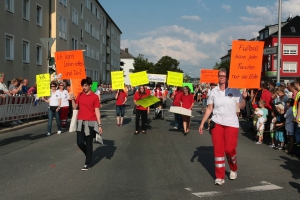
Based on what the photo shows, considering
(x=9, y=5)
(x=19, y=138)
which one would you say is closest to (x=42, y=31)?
(x=9, y=5)

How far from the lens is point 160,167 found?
8109mm

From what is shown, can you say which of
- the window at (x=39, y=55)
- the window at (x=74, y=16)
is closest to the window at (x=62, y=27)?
the window at (x=74, y=16)

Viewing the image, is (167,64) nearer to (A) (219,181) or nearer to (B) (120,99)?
(B) (120,99)

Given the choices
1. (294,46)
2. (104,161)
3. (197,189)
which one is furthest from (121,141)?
(294,46)

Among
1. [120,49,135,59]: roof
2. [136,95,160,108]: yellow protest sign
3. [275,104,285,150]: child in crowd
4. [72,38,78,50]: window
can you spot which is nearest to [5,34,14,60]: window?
[136,95,160,108]: yellow protest sign

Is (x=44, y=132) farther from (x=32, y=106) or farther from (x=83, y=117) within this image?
(x=83, y=117)

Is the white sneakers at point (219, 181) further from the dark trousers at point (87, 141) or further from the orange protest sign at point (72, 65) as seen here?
the orange protest sign at point (72, 65)

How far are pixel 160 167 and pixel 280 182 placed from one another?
7.64ft

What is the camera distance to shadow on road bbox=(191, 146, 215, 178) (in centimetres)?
807

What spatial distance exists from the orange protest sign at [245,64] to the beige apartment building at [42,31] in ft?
66.2

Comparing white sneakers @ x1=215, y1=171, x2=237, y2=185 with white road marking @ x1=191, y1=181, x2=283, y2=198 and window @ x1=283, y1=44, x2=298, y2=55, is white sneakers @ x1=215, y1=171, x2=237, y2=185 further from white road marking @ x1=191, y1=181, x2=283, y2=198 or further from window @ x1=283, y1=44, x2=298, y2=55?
window @ x1=283, y1=44, x2=298, y2=55

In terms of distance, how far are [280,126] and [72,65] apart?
663cm

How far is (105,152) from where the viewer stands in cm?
1016

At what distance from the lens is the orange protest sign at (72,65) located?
13078 millimetres
